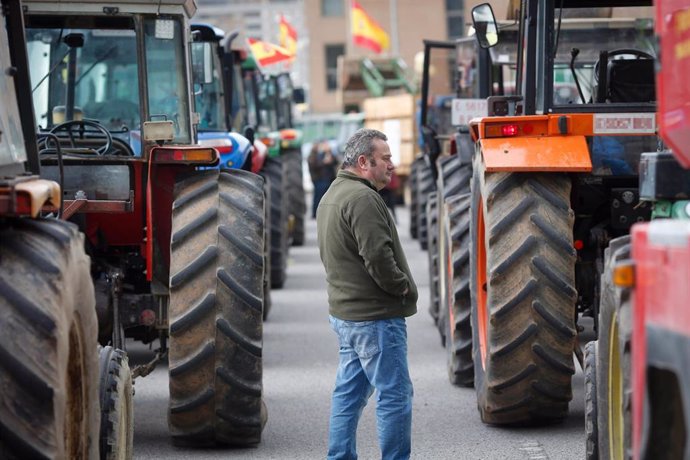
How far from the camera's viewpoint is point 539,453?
26.8 feet

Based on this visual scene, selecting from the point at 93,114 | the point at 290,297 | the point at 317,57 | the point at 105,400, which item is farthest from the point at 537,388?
the point at 317,57

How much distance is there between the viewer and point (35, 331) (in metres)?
5.02

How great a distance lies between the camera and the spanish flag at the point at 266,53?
63.2 feet

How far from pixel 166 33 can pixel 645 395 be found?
520 centimetres

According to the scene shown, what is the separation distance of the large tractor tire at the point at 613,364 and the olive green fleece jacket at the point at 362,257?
1129mm

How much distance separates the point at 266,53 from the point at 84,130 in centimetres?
1059

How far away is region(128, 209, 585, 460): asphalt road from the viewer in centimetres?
840

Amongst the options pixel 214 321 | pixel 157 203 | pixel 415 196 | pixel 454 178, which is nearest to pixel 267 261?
pixel 454 178

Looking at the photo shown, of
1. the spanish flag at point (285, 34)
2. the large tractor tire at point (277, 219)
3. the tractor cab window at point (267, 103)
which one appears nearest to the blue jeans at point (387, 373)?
the large tractor tire at point (277, 219)

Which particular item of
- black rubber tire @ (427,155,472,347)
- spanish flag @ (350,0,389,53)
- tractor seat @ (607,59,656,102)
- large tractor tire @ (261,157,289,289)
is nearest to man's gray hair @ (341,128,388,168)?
tractor seat @ (607,59,656,102)

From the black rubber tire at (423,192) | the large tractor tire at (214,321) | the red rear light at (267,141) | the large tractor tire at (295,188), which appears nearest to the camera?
the large tractor tire at (214,321)

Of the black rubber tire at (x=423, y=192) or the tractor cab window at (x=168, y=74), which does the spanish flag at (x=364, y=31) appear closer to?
the black rubber tire at (x=423, y=192)

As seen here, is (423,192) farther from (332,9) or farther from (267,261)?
(332,9)

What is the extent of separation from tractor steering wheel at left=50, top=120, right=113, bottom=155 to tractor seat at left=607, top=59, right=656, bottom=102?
301cm
